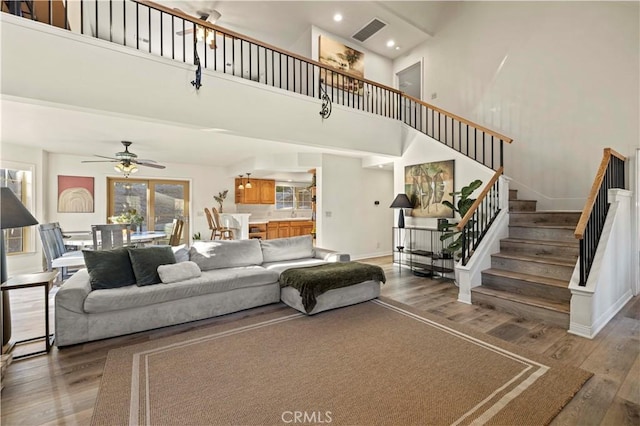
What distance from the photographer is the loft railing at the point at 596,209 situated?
9.81 ft

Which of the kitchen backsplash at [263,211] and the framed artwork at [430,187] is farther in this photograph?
the kitchen backsplash at [263,211]

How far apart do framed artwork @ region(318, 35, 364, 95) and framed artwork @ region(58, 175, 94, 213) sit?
235 inches

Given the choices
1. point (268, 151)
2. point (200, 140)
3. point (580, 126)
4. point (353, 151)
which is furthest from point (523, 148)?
point (200, 140)

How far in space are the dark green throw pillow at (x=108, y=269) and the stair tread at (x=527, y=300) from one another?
4190 millimetres

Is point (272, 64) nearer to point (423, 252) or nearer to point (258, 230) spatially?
point (423, 252)

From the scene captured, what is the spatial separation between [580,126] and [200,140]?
6.22m

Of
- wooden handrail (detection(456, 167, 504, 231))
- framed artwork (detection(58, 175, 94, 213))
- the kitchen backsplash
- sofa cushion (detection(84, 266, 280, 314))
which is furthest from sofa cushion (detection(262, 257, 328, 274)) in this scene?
framed artwork (detection(58, 175, 94, 213))

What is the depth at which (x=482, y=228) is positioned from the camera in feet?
15.0

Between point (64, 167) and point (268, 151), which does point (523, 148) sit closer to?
point (268, 151)

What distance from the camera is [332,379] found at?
2.20m

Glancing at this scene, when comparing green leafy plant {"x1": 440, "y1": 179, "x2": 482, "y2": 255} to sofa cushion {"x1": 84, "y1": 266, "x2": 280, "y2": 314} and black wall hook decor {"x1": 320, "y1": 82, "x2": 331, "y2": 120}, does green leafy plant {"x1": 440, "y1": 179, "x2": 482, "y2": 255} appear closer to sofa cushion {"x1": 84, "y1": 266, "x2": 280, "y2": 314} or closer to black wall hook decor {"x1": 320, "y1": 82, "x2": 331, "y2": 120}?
black wall hook decor {"x1": 320, "y1": 82, "x2": 331, "y2": 120}

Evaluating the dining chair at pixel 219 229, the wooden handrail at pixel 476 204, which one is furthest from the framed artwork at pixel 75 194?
the wooden handrail at pixel 476 204

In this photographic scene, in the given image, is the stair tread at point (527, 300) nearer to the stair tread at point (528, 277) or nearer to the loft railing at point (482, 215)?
the stair tread at point (528, 277)

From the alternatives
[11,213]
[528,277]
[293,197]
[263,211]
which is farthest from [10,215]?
[293,197]
